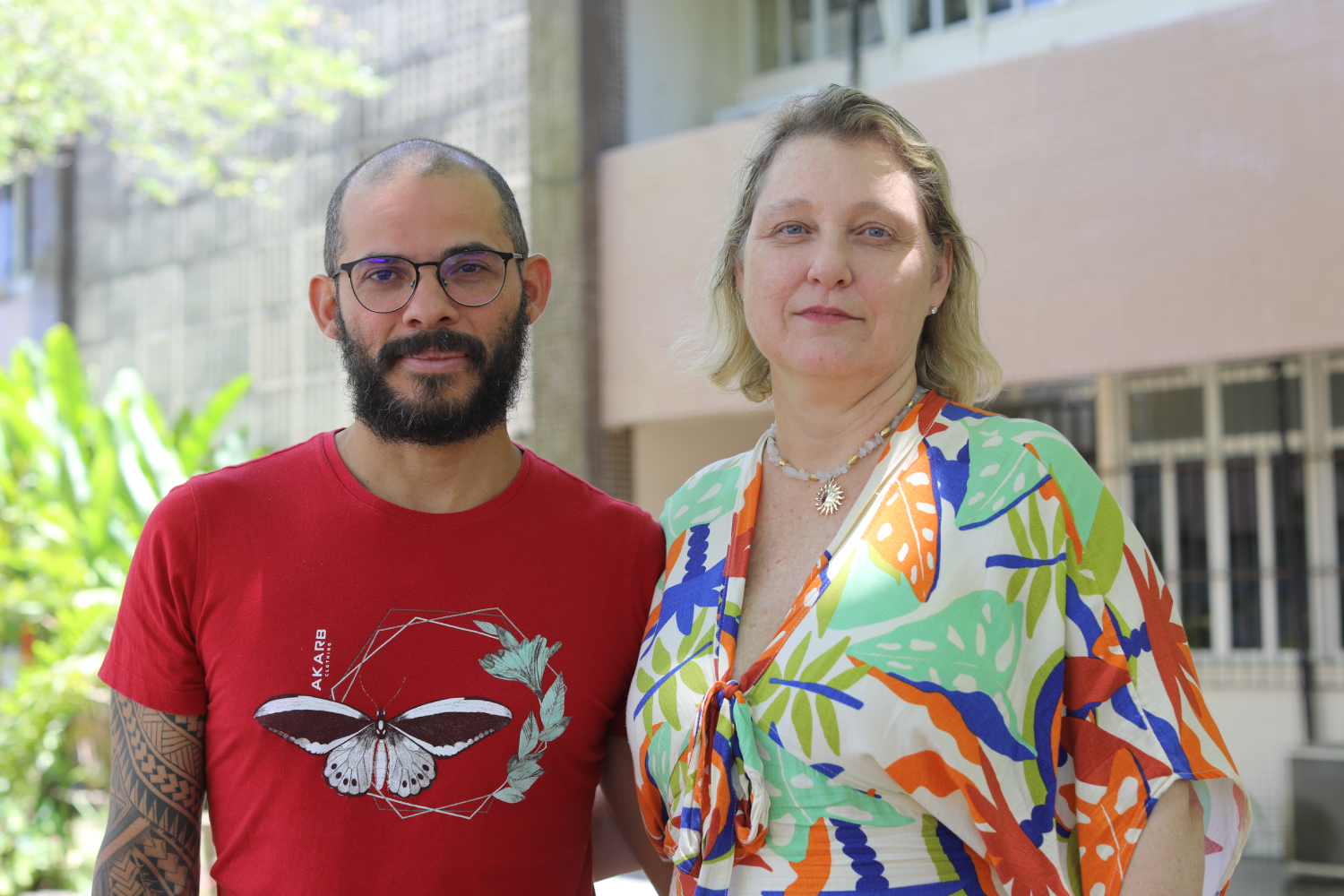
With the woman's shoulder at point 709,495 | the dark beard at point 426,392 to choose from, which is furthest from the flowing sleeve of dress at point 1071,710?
the dark beard at point 426,392

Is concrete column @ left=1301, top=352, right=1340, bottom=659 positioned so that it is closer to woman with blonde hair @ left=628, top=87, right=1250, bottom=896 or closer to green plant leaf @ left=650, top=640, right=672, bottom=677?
woman with blonde hair @ left=628, top=87, right=1250, bottom=896

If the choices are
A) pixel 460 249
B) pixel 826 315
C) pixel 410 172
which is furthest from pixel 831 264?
pixel 410 172

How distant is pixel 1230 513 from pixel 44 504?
319 inches

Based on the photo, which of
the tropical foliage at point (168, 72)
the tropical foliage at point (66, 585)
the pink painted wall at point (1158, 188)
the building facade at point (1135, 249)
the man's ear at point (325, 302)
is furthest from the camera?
the tropical foliage at point (168, 72)

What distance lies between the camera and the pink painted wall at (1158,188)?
609cm

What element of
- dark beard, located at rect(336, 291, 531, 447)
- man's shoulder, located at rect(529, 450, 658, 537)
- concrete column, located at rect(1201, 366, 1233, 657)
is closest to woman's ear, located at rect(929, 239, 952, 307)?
man's shoulder, located at rect(529, 450, 658, 537)

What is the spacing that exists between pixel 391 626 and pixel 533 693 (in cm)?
27

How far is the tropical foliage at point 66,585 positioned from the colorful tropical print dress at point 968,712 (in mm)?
6547

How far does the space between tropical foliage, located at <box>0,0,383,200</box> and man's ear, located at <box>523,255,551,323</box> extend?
8778 millimetres

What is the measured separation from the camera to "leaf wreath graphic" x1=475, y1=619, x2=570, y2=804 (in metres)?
2.00

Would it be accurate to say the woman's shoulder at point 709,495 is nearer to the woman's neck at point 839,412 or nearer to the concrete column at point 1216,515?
the woman's neck at point 839,412

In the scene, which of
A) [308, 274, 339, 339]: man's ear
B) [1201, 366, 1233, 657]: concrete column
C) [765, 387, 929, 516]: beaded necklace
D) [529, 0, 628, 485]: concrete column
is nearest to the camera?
[765, 387, 929, 516]: beaded necklace

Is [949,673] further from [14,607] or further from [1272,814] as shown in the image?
[14,607]

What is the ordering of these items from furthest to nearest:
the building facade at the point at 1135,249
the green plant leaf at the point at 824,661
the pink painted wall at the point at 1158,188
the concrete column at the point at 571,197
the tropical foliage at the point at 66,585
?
1. the concrete column at the point at 571,197
2. the tropical foliage at the point at 66,585
3. the building facade at the point at 1135,249
4. the pink painted wall at the point at 1158,188
5. the green plant leaf at the point at 824,661
